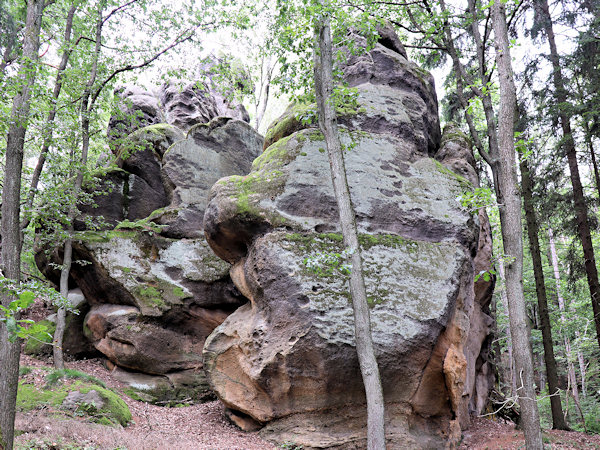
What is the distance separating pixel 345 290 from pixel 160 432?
4.87 m

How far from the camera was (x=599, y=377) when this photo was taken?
728 inches

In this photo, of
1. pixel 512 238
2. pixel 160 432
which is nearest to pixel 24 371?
pixel 160 432

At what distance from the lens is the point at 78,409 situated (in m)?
7.95

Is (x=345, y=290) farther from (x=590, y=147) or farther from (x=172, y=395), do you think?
(x=590, y=147)

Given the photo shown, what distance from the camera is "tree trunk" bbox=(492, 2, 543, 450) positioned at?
6.82 meters

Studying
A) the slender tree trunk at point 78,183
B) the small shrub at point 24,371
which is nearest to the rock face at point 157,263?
the slender tree trunk at point 78,183

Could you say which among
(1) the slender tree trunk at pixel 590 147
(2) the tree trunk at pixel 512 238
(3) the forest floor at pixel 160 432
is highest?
(1) the slender tree trunk at pixel 590 147

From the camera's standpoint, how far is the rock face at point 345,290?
8.09 meters

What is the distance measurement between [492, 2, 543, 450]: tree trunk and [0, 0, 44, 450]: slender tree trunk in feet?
25.0

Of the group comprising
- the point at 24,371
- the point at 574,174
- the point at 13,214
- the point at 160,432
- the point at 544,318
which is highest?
the point at 574,174

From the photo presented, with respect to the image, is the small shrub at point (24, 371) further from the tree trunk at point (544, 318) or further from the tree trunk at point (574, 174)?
the tree trunk at point (574, 174)

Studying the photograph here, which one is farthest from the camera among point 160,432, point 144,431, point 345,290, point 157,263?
point 157,263

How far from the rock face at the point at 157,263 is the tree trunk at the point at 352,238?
6086 mm

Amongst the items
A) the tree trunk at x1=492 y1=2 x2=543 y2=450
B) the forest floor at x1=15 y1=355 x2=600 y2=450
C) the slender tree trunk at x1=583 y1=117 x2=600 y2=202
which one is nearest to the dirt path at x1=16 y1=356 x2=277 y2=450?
the forest floor at x1=15 y1=355 x2=600 y2=450
